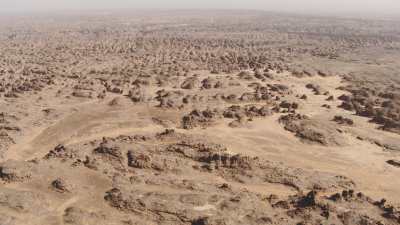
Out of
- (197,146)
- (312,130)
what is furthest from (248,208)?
(312,130)

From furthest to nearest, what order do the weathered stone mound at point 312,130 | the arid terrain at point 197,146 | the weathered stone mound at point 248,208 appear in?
the weathered stone mound at point 312,130 → the arid terrain at point 197,146 → the weathered stone mound at point 248,208

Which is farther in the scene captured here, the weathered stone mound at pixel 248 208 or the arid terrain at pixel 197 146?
the arid terrain at pixel 197 146

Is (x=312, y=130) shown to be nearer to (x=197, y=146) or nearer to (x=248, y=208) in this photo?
(x=197, y=146)

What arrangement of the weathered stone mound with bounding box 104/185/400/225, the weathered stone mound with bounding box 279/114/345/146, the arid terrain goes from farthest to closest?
the weathered stone mound with bounding box 279/114/345/146
the arid terrain
the weathered stone mound with bounding box 104/185/400/225

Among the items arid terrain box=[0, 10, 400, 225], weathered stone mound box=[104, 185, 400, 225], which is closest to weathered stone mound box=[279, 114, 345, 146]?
arid terrain box=[0, 10, 400, 225]

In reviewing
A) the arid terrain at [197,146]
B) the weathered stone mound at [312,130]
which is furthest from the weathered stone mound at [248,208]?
the weathered stone mound at [312,130]

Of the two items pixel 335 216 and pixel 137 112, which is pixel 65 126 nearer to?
pixel 137 112

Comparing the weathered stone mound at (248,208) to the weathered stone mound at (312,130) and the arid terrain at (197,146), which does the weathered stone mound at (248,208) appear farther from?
the weathered stone mound at (312,130)

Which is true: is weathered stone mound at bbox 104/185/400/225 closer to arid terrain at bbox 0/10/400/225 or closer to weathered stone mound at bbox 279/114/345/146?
arid terrain at bbox 0/10/400/225

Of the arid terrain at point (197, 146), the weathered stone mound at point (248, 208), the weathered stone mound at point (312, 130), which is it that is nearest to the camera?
the weathered stone mound at point (248, 208)
